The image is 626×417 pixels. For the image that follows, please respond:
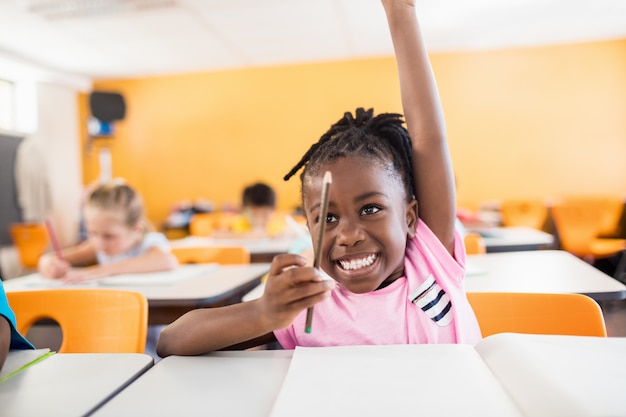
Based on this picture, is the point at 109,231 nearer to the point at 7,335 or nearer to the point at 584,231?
the point at 7,335

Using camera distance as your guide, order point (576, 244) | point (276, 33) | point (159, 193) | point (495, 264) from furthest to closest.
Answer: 1. point (159, 193)
2. point (276, 33)
3. point (576, 244)
4. point (495, 264)

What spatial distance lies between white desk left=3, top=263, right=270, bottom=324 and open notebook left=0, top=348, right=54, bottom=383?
21.9 inches

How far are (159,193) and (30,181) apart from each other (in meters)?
1.44

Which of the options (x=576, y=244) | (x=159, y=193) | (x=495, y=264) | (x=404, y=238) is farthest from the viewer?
(x=159, y=193)

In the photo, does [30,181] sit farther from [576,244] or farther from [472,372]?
[472,372]

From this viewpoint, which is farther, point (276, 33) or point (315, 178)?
point (276, 33)

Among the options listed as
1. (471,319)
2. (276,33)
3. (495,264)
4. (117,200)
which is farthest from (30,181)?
(471,319)

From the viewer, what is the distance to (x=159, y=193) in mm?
6148

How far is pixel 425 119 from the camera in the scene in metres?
0.89

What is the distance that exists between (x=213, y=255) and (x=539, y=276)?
4.23 ft

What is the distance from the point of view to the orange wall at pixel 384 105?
515 cm

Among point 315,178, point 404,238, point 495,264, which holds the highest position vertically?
point 315,178

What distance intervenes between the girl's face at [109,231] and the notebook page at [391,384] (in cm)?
139

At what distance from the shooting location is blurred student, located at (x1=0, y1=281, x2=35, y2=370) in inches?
27.5
